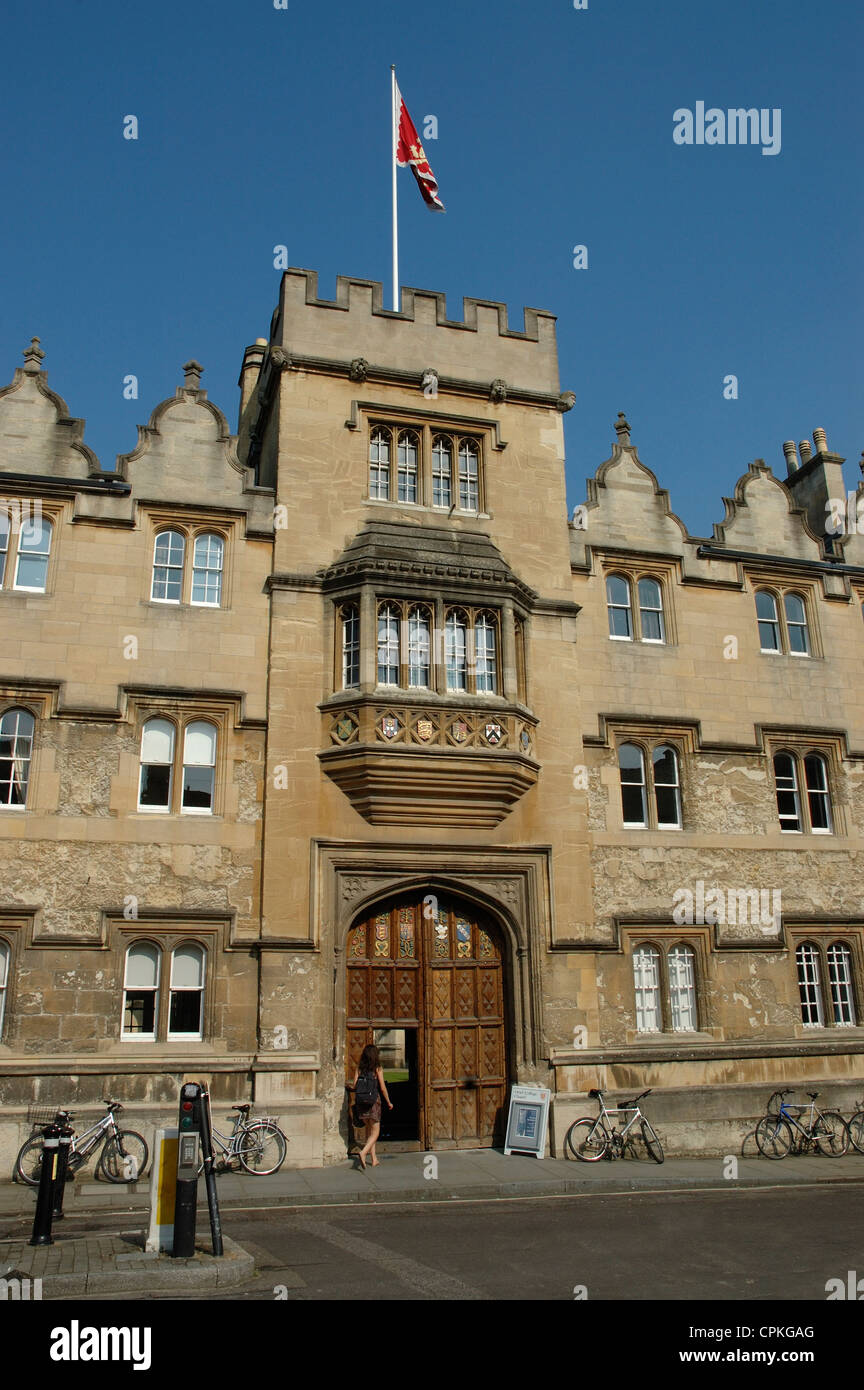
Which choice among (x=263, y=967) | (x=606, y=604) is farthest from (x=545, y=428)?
(x=263, y=967)

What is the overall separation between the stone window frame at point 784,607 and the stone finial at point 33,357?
48.2ft

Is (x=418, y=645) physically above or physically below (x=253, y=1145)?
above

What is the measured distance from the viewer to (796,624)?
22172 mm

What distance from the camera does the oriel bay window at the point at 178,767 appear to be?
17141 mm

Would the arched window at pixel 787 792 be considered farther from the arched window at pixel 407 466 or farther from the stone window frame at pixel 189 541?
the stone window frame at pixel 189 541

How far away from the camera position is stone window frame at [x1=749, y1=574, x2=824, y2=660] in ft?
71.6

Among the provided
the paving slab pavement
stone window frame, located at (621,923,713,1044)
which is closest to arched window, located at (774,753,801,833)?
stone window frame, located at (621,923,713,1044)

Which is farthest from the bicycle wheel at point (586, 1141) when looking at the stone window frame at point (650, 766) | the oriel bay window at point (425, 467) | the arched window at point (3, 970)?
the oriel bay window at point (425, 467)

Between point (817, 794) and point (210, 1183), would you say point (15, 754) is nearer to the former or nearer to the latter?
point (210, 1183)

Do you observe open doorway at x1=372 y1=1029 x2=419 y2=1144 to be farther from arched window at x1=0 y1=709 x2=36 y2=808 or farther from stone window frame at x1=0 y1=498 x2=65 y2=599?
stone window frame at x1=0 y1=498 x2=65 y2=599

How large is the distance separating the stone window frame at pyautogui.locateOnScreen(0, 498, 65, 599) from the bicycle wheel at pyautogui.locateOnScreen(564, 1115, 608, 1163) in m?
12.4

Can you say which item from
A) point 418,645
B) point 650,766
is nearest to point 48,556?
point 418,645

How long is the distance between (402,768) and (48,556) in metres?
7.08
